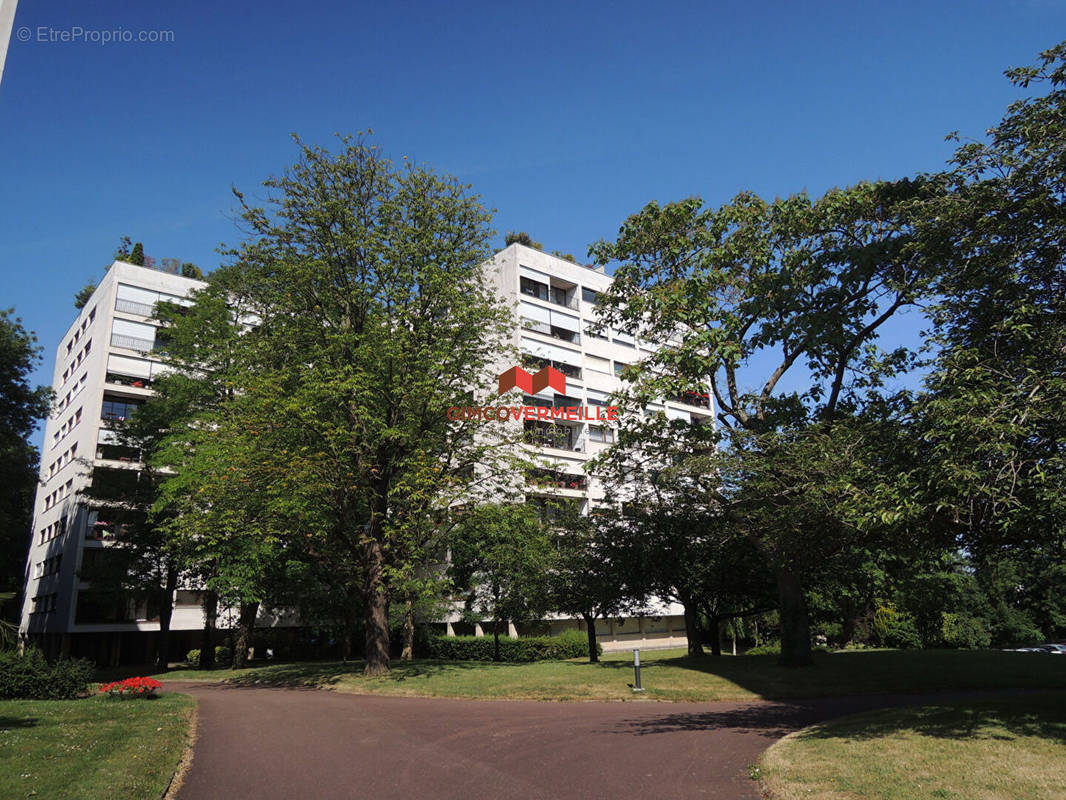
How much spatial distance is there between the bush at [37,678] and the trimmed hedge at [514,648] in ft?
70.7

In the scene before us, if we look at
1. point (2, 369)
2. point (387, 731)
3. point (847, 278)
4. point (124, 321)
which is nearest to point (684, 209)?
point (847, 278)

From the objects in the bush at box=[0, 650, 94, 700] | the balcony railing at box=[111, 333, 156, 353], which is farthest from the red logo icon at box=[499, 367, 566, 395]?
the balcony railing at box=[111, 333, 156, 353]

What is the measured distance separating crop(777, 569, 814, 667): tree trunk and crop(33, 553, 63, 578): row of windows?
48001 millimetres

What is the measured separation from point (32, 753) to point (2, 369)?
32.8 metres

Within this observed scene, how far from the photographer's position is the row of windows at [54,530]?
49.3 metres

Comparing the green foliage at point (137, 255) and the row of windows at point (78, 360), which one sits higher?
the green foliage at point (137, 255)

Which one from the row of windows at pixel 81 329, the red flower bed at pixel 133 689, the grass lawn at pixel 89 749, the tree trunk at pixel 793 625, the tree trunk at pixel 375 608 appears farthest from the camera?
the row of windows at pixel 81 329

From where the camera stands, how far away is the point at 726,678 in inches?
717

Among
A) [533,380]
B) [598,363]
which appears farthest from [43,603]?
[598,363]

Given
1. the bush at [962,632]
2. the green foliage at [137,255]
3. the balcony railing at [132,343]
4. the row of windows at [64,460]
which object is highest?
the green foliage at [137,255]

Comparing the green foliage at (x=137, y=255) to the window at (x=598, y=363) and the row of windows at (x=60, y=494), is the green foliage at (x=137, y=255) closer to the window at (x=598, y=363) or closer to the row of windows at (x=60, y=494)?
the row of windows at (x=60, y=494)

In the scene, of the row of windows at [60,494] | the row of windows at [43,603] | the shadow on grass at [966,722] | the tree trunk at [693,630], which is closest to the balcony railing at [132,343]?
the row of windows at [60,494]

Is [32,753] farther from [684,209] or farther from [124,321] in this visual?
[124,321]

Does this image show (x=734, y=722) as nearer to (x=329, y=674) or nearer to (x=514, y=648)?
(x=329, y=674)
